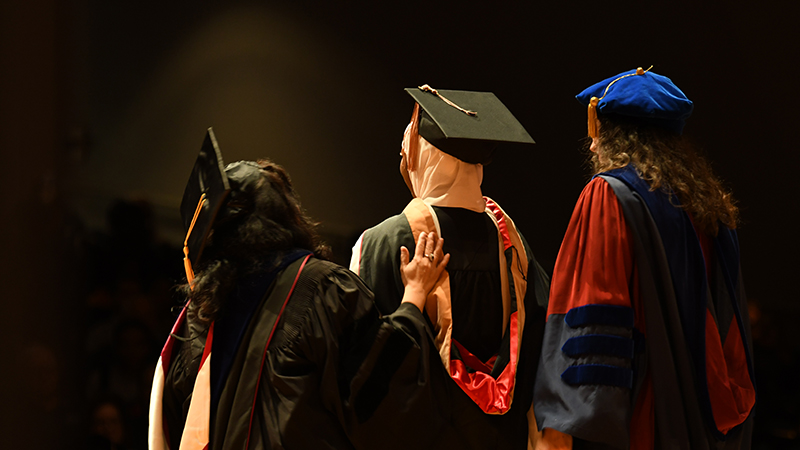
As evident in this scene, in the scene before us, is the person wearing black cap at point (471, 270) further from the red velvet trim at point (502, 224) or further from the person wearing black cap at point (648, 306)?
the person wearing black cap at point (648, 306)

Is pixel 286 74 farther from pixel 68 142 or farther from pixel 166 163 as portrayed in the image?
pixel 68 142

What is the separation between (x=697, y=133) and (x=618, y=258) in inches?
118

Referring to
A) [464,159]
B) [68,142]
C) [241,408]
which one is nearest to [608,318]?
[464,159]

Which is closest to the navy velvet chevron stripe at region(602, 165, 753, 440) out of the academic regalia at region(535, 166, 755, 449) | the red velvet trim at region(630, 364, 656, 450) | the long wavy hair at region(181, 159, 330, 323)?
the academic regalia at region(535, 166, 755, 449)

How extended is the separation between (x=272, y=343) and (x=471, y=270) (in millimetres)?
731

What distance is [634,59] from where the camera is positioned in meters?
4.40

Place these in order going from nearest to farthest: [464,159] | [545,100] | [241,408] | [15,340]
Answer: [241,408] < [464,159] < [15,340] < [545,100]

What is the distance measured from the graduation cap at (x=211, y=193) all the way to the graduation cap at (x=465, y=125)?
620 mm

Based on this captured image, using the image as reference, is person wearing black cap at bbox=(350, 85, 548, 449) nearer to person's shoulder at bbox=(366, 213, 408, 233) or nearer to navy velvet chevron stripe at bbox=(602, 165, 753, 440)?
person's shoulder at bbox=(366, 213, 408, 233)

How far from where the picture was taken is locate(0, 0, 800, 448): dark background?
363cm

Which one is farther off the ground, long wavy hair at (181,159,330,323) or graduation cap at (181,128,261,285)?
graduation cap at (181,128,261,285)

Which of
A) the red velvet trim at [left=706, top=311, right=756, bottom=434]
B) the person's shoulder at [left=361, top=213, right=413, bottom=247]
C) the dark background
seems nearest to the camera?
the red velvet trim at [left=706, top=311, right=756, bottom=434]

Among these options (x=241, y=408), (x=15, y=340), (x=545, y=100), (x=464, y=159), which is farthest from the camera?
(x=545, y=100)

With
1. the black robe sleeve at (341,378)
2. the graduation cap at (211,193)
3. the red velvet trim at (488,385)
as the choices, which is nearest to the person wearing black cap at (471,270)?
the red velvet trim at (488,385)
